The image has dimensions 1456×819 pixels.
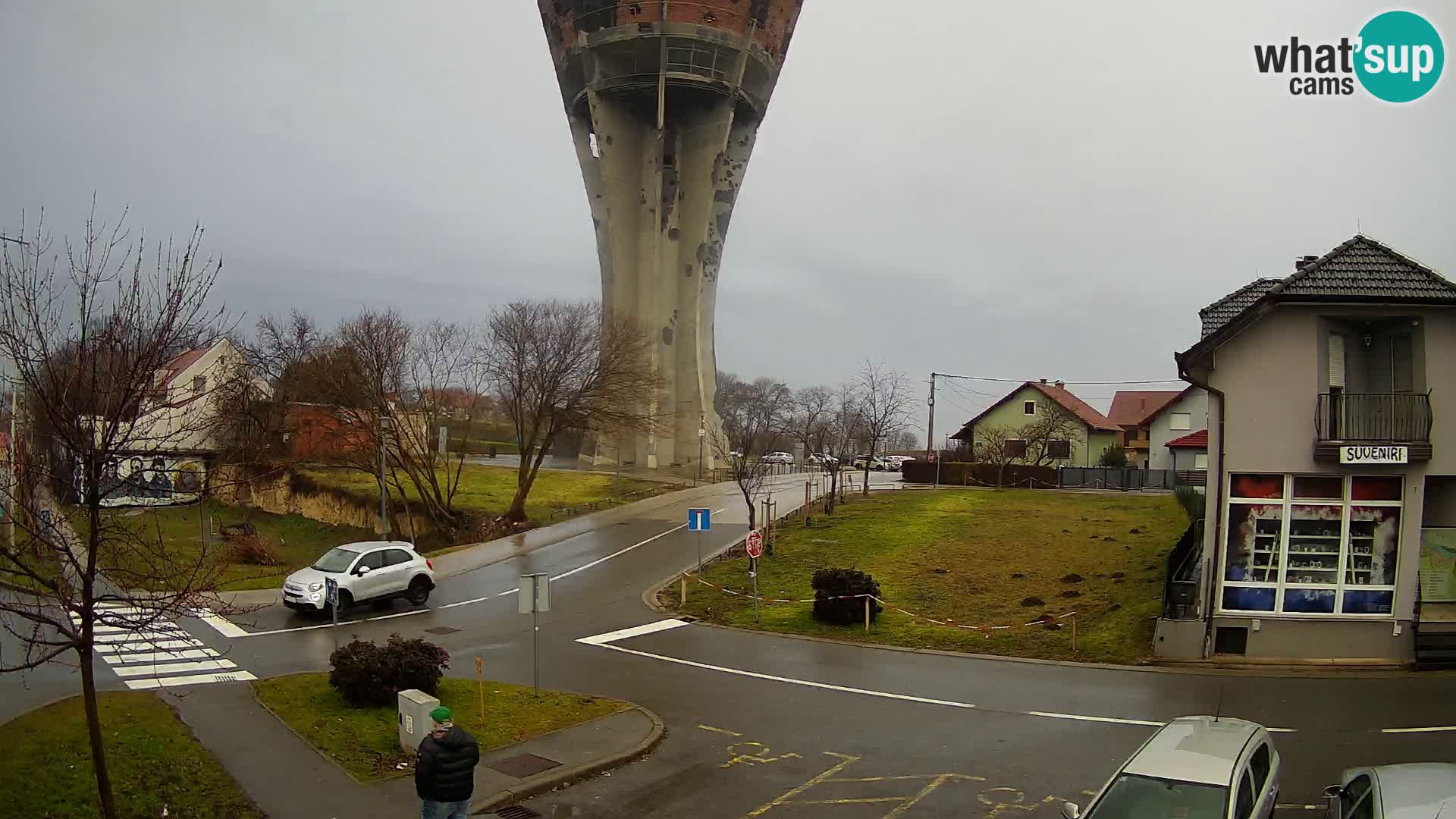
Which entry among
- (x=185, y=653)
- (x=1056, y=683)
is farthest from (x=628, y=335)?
(x=1056, y=683)

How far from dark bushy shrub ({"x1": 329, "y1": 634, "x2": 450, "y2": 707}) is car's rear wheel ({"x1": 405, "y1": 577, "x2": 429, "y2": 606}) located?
10.1m

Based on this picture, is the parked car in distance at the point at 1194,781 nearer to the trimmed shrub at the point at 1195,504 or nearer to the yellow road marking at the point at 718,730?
the yellow road marking at the point at 718,730

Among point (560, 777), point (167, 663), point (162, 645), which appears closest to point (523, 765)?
point (560, 777)

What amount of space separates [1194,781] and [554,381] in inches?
1419

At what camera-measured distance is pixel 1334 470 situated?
56.0 feet

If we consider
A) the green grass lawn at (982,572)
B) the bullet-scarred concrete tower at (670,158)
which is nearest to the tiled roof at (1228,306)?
the green grass lawn at (982,572)

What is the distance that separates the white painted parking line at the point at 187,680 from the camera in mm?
15297

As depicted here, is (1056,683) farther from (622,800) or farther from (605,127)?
(605,127)

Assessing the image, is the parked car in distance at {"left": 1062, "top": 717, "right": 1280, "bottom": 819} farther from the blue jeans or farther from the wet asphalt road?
the blue jeans

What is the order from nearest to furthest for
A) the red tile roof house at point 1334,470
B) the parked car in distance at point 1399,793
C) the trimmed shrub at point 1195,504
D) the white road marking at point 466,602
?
the parked car in distance at point 1399,793
the red tile roof house at point 1334,470
the white road marking at point 466,602
the trimmed shrub at point 1195,504

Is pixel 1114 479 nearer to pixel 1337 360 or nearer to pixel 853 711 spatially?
pixel 1337 360

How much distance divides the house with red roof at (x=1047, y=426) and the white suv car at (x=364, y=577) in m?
49.8

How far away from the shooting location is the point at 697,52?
193ft

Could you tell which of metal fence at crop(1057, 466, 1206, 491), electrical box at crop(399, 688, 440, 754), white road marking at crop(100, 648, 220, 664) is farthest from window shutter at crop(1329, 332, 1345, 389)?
metal fence at crop(1057, 466, 1206, 491)
